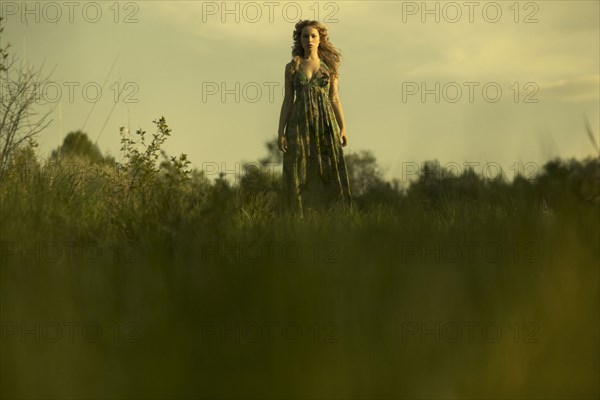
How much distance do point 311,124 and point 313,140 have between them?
17 centimetres

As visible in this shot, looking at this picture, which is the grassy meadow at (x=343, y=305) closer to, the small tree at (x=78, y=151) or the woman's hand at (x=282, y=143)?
the small tree at (x=78, y=151)

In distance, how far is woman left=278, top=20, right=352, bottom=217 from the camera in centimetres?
751

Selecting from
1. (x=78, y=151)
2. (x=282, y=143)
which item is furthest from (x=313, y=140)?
(x=78, y=151)

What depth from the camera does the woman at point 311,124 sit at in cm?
751

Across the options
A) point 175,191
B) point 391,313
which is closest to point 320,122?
point 175,191

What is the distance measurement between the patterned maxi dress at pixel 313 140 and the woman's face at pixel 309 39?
8.7 inches

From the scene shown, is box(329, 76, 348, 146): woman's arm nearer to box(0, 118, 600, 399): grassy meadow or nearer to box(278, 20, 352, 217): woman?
box(278, 20, 352, 217): woman

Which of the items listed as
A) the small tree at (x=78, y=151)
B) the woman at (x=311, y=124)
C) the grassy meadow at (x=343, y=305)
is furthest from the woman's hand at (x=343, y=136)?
the grassy meadow at (x=343, y=305)

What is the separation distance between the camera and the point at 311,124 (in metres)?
7.54

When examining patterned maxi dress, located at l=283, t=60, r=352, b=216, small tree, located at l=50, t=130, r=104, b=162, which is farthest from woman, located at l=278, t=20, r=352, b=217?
small tree, located at l=50, t=130, r=104, b=162

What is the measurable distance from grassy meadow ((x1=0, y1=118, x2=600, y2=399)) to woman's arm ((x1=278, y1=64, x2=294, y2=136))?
498cm

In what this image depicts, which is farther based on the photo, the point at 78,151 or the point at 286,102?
the point at 78,151
